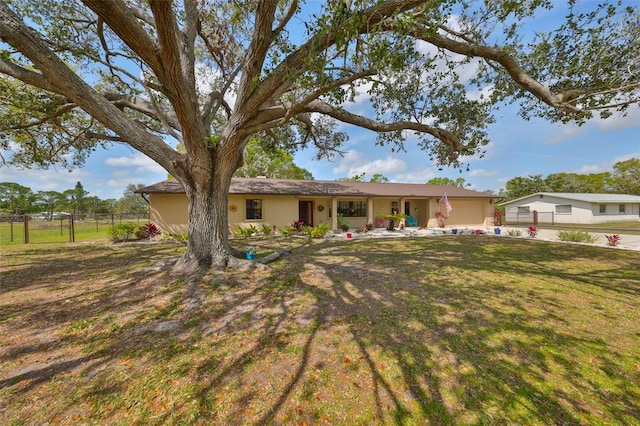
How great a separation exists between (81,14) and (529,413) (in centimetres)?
1223

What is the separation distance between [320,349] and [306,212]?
13.8 m

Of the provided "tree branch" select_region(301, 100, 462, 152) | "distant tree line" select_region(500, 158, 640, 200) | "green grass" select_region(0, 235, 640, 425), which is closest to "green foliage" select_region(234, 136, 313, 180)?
"tree branch" select_region(301, 100, 462, 152)

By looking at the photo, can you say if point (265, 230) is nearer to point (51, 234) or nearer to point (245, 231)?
point (245, 231)

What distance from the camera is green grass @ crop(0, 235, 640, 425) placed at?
85.0 inches

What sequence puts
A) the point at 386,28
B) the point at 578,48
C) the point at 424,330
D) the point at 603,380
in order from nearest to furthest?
the point at 603,380 < the point at 424,330 < the point at 386,28 < the point at 578,48

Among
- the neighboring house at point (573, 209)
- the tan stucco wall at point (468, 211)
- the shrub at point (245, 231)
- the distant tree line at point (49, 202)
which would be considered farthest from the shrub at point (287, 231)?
the distant tree line at point (49, 202)

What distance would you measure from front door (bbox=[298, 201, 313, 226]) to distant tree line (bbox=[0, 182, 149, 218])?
38317 mm

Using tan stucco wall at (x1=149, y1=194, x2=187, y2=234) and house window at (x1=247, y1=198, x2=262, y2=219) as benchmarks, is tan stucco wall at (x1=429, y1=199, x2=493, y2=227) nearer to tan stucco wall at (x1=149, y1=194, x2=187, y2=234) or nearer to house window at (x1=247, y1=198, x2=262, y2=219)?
house window at (x1=247, y1=198, x2=262, y2=219)

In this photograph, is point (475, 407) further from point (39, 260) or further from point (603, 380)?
point (39, 260)

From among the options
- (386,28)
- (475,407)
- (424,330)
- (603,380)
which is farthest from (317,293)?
(386,28)

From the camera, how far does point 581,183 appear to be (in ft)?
134

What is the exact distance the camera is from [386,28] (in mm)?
4195

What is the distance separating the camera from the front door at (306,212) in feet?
54.2

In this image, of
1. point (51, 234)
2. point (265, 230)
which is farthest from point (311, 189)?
point (51, 234)
